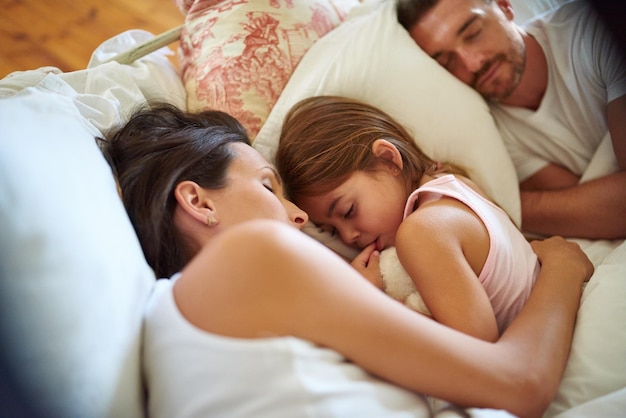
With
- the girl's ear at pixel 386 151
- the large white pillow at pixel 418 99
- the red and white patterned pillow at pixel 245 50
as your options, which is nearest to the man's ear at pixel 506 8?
→ the large white pillow at pixel 418 99

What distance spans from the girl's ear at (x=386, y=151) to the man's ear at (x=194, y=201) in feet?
1.31

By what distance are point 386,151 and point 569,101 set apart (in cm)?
59

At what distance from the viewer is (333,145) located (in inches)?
41.6

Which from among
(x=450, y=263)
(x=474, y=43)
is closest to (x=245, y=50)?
(x=474, y=43)

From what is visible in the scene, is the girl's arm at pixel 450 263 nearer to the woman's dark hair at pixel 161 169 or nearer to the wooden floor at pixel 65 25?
the woman's dark hair at pixel 161 169

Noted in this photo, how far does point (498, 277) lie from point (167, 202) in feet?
1.98

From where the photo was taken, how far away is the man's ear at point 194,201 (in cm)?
79

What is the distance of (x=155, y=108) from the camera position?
1025 millimetres

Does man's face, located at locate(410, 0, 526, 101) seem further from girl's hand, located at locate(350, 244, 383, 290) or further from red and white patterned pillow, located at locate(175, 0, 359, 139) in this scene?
girl's hand, located at locate(350, 244, 383, 290)

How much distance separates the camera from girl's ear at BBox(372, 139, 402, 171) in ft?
3.40

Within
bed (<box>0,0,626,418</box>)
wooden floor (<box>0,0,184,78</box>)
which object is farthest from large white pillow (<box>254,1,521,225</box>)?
wooden floor (<box>0,0,184,78</box>)

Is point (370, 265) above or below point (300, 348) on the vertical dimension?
below

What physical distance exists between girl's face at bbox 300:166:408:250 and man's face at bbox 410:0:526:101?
1.40 feet

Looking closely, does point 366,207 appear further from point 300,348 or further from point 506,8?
point 506,8
